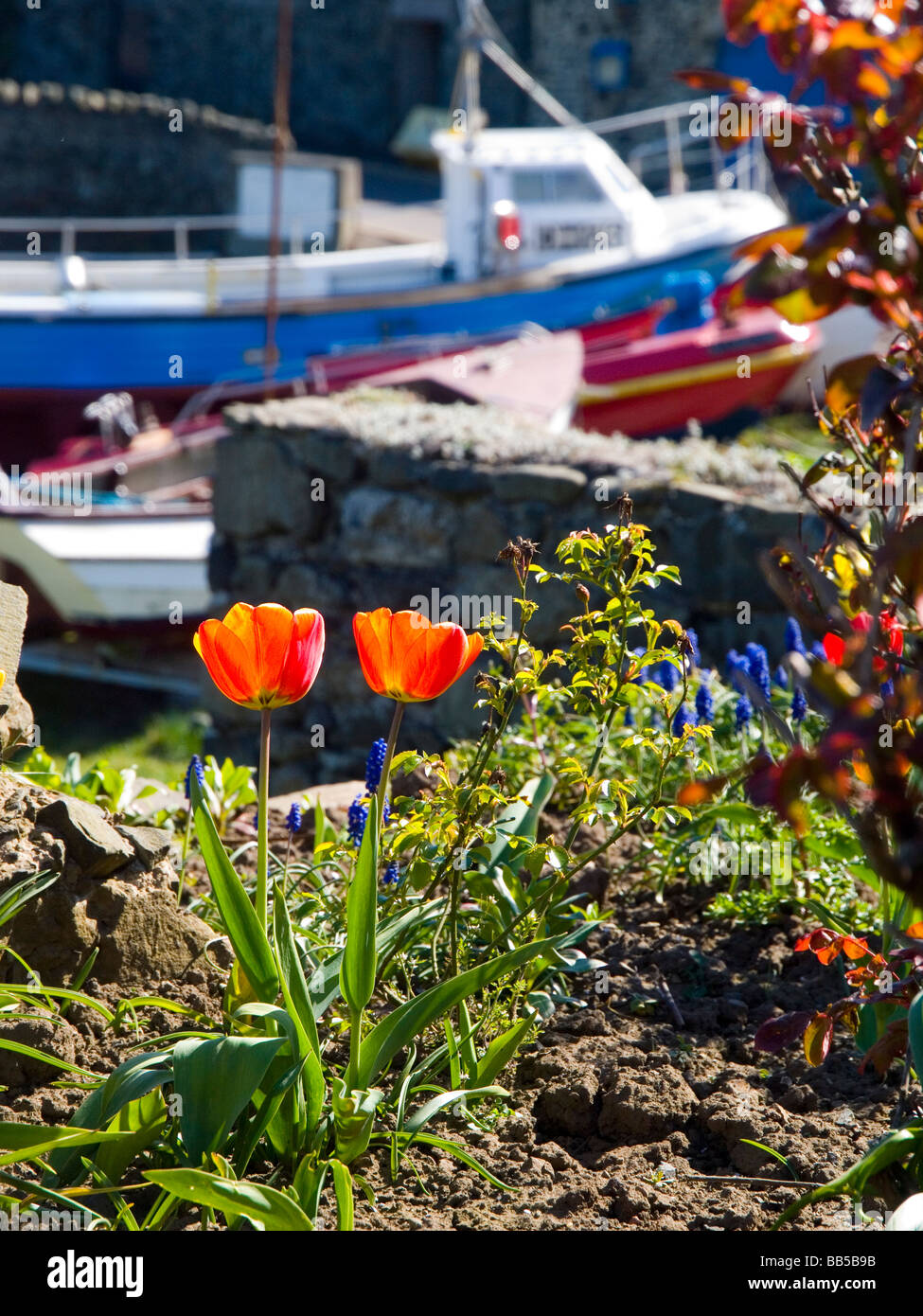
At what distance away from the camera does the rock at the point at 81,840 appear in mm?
1929

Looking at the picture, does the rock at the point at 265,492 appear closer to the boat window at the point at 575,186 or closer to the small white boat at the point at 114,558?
the small white boat at the point at 114,558

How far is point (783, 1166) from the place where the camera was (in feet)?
5.52

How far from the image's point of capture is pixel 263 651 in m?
1.62

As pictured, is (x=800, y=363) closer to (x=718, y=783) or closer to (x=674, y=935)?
(x=674, y=935)

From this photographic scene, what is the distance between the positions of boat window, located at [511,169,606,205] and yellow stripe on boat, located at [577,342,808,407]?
10.4 feet

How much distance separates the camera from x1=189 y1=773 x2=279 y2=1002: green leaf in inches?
62.9

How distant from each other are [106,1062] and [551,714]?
5.09 feet

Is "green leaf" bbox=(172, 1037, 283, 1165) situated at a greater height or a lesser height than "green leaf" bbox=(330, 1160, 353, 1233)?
greater

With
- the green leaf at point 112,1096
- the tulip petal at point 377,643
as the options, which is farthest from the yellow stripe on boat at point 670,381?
the green leaf at point 112,1096

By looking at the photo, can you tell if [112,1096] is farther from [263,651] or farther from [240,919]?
[263,651]

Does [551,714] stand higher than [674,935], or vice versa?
[551,714]

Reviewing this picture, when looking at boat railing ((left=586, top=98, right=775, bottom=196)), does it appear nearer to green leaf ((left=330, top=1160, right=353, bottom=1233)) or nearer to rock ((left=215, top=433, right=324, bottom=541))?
rock ((left=215, top=433, right=324, bottom=541))

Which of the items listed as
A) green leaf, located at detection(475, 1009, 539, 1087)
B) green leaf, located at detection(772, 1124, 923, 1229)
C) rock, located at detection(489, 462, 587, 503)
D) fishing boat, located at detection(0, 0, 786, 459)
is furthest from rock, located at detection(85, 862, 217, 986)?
fishing boat, located at detection(0, 0, 786, 459)
